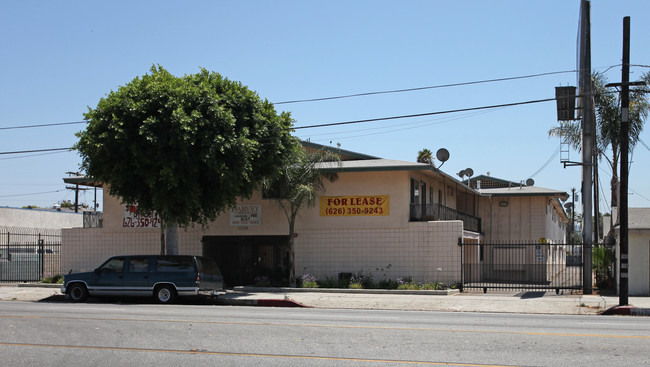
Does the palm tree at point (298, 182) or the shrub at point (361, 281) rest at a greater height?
the palm tree at point (298, 182)

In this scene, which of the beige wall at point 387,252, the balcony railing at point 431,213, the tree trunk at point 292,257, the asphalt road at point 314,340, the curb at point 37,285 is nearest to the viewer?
the asphalt road at point 314,340

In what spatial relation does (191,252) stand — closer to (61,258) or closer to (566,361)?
(61,258)

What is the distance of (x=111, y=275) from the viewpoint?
824 inches

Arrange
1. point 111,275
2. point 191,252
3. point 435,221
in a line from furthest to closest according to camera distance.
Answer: point 191,252
point 435,221
point 111,275

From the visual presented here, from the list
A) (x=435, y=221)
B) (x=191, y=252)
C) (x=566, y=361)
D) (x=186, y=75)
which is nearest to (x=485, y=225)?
(x=435, y=221)

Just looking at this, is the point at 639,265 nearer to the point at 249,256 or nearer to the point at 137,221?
the point at 249,256

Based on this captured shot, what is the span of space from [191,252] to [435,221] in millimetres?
10773

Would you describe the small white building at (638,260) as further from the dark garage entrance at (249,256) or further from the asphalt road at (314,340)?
the dark garage entrance at (249,256)

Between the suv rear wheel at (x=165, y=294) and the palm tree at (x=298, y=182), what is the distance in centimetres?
579

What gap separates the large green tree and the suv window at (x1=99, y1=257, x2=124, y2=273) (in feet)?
7.29

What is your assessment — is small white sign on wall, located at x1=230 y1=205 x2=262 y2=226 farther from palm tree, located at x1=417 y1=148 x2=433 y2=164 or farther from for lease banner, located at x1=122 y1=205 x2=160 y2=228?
palm tree, located at x1=417 y1=148 x2=433 y2=164

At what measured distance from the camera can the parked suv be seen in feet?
67.1

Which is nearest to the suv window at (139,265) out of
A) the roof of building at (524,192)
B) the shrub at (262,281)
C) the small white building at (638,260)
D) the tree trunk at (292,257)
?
the shrub at (262,281)

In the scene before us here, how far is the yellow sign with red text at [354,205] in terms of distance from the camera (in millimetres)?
25969
